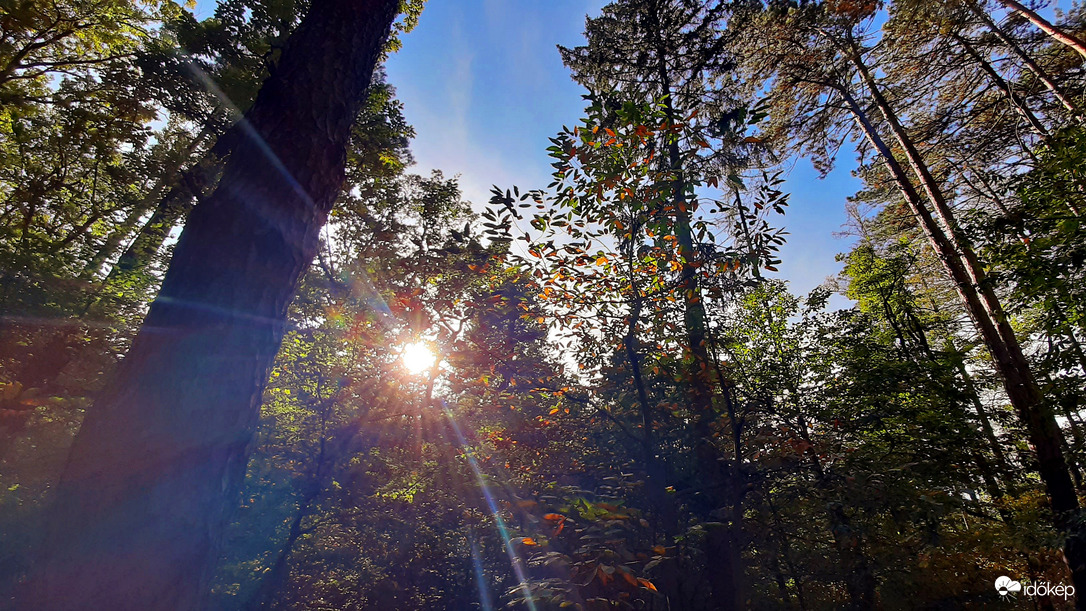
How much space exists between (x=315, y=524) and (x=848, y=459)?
40.3ft

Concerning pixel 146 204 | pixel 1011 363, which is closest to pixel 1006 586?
pixel 1011 363

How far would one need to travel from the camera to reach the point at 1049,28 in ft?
19.0

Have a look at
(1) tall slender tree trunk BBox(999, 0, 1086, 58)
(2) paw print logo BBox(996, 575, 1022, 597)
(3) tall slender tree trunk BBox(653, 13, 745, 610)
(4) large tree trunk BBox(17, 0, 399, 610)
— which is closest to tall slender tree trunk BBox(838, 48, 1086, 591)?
(1) tall slender tree trunk BBox(999, 0, 1086, 58)

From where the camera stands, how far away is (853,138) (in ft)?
29.4

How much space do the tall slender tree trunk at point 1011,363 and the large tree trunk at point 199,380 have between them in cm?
721

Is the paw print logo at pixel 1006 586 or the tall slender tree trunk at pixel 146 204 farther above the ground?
the tall slender tree trunk at pixel 146 204

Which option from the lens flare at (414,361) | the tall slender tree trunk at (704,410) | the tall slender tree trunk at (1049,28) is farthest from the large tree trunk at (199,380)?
the tall slender tree trunk at (1049,28)

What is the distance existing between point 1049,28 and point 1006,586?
9.59 metres

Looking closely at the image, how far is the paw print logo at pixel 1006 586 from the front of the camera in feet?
24.9

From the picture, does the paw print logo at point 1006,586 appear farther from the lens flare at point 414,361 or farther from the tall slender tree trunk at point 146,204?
the tall slender tree trunk at point 146,204

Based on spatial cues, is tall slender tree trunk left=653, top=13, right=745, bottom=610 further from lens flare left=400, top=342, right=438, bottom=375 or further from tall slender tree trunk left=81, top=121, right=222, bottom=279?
tall slender tree trunk left=81, top=121, right=222, bottom=279

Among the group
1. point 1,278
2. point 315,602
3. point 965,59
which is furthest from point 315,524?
point 965,59

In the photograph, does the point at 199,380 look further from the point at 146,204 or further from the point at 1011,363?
the point at 146,204

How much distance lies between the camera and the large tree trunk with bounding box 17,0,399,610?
46.5 inches
